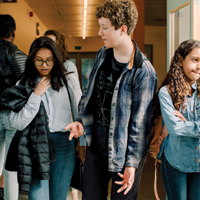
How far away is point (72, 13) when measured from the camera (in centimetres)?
820

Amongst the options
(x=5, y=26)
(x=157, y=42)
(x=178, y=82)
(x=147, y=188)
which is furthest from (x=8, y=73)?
(x=157, y=42)

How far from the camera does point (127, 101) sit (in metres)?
1.40

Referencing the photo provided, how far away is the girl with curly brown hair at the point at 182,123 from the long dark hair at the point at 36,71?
72 cm

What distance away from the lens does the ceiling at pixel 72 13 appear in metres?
7.16

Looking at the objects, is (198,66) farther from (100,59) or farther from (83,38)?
(83,38)

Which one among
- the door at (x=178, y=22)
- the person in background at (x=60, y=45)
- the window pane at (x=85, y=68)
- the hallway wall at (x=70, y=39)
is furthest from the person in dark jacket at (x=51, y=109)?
the window pane at (x=85, y=68)

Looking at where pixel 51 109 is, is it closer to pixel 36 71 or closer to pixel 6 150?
Result: pixel 36 71

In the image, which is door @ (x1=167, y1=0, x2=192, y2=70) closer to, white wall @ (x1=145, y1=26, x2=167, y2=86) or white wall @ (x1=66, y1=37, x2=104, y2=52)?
white wall @ (x1=145, y1=26, x2=167, y2=86)

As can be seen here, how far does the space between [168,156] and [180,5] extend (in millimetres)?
1538

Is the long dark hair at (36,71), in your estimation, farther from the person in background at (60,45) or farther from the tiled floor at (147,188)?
the tiled floor at (147,188)

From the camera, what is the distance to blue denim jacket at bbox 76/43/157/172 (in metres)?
1.35

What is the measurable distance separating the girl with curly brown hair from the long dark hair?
723 mm

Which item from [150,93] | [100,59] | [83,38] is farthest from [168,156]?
[83,38]

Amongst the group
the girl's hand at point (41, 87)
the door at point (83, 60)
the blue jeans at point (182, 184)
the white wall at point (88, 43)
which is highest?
the white wall at point (88, 43)
